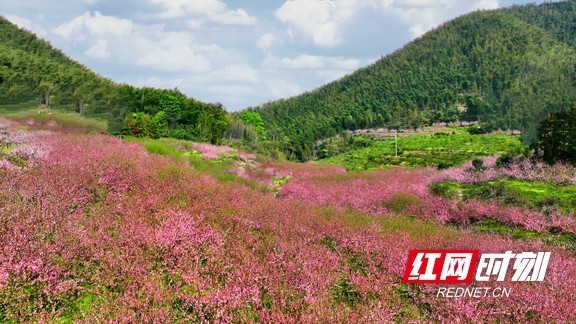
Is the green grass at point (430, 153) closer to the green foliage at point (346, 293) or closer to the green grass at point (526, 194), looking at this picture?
the green grass at point (526, 194)

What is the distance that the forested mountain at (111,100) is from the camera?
52594mm

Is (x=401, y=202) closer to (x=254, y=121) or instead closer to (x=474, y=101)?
(x=254, y=121)

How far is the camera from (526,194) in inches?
461

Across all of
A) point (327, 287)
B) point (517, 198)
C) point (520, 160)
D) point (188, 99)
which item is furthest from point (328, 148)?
point (327, 287)

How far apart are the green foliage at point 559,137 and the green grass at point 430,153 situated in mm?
7412

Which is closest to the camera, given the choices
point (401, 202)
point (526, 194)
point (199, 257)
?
point (199, 257)

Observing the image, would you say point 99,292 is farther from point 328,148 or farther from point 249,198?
point 328,148

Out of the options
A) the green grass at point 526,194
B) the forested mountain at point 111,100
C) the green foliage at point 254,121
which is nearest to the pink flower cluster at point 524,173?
the green grass at point 526,194

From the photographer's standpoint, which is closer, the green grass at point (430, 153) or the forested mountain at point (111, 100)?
the green grass at point (430, 153)

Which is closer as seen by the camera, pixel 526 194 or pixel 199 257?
pixel 199 257

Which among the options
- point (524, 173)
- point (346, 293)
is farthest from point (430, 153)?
point (346, 293)

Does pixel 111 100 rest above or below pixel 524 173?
below

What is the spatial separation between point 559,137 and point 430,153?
4224 cm

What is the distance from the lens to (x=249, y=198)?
9453 millimetres
